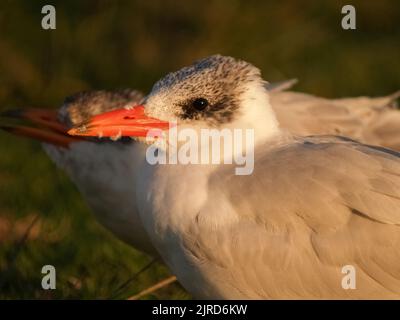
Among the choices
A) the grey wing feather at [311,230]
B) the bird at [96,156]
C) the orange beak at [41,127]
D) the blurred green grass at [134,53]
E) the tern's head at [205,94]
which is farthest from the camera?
the blurred green grass at [134,53]

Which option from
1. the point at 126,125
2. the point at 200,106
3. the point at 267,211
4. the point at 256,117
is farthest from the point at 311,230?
the point at 126,125

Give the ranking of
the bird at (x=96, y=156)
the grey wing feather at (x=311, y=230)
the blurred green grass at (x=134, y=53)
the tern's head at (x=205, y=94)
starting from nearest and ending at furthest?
the grey wing feather at (x=311, y=230)
the tern's head at (x=205, y=94)
the bird at (x=96, y=156)
the blurred green grass at (x=134, y=53)

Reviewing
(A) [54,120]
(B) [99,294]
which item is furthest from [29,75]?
(B) [99,294]

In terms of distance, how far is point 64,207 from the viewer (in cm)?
690

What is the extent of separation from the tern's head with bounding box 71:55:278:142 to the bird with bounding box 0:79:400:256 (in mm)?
834

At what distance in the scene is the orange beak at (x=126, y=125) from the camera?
4.63m

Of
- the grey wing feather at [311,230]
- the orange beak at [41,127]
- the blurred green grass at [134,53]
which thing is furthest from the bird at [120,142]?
the grey wing feather at [311,230]

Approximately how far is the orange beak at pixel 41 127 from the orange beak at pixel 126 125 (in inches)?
42.4

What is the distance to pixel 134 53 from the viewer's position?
914cm

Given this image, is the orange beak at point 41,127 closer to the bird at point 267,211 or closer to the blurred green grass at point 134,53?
the blurred green grass at point 134,53

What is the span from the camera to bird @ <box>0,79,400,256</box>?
18.4ft

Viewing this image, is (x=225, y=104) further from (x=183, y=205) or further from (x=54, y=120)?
(x=54, y=120)

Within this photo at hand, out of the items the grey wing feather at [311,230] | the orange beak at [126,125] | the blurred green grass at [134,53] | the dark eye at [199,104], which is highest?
the blurred green grass at [134,53]

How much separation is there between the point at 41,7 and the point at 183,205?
4745 millimetres
